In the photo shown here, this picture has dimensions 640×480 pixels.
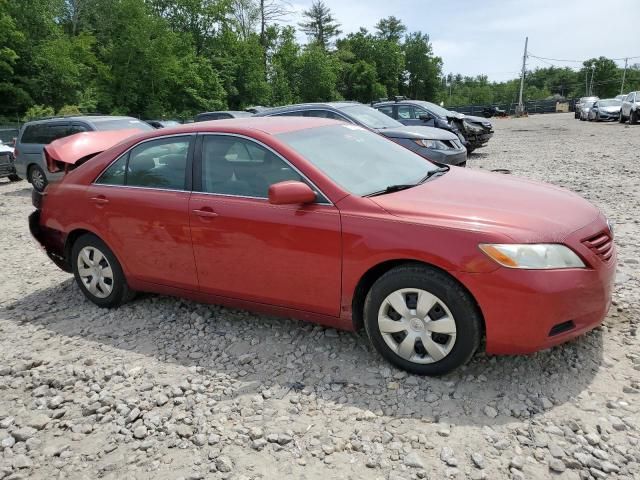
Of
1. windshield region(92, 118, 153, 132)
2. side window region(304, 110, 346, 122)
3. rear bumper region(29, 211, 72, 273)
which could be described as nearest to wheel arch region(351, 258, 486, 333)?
rear bumper region(29, 211, 72, 273)

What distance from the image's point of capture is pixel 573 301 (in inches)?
116

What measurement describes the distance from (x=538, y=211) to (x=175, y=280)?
2.70 m

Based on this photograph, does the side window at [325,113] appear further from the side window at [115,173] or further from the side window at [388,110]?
the side window at [115,173]

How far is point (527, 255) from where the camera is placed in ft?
9.49

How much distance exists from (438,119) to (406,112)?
41.9 inches

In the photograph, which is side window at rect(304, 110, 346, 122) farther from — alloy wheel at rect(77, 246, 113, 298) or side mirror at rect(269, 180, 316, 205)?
side mirror at rect(269, 180, 316, 205)

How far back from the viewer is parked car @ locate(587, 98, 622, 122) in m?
29.3

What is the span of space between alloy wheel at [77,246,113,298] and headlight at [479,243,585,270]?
324cm

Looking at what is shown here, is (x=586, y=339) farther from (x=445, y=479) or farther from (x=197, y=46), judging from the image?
(x=197, y=46)

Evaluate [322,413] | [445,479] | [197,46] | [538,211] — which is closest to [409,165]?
[538,211]

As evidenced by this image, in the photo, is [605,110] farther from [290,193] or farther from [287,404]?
[287,404]

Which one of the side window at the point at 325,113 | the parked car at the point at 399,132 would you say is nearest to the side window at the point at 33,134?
the parked car at the point at 399,132

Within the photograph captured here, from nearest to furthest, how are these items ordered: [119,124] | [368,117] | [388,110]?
[368,117]
[119,124]
[388,110]

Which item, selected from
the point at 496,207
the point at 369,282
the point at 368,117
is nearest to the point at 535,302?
the point at 496,207
